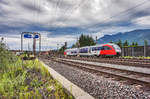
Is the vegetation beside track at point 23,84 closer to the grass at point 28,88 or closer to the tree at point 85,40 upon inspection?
the grass at point 28,88

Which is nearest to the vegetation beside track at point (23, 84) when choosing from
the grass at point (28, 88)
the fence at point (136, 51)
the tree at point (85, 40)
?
the grass at point (28, 88)

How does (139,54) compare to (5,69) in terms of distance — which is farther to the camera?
(139,54)

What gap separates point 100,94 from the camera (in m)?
3.58

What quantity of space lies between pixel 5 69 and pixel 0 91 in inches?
87.5

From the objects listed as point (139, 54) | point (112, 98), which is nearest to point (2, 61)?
point (112, 98)

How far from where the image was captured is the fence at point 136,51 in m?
20.4

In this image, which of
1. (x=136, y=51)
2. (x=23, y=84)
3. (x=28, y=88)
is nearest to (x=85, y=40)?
(x=136, y=51)

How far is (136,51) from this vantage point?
73.2ft

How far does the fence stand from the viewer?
67.0ft

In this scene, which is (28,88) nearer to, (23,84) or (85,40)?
(23,84)

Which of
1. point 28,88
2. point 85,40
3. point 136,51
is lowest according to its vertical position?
point 28,88

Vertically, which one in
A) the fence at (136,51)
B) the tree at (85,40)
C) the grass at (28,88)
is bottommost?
the grass at (28,88)

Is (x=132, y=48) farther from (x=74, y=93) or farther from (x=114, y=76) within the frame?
(x=74, y=93)

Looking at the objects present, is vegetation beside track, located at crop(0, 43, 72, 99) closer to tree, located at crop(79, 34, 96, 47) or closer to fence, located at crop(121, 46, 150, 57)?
fence, located at crop(121, 46, 150, 57)
